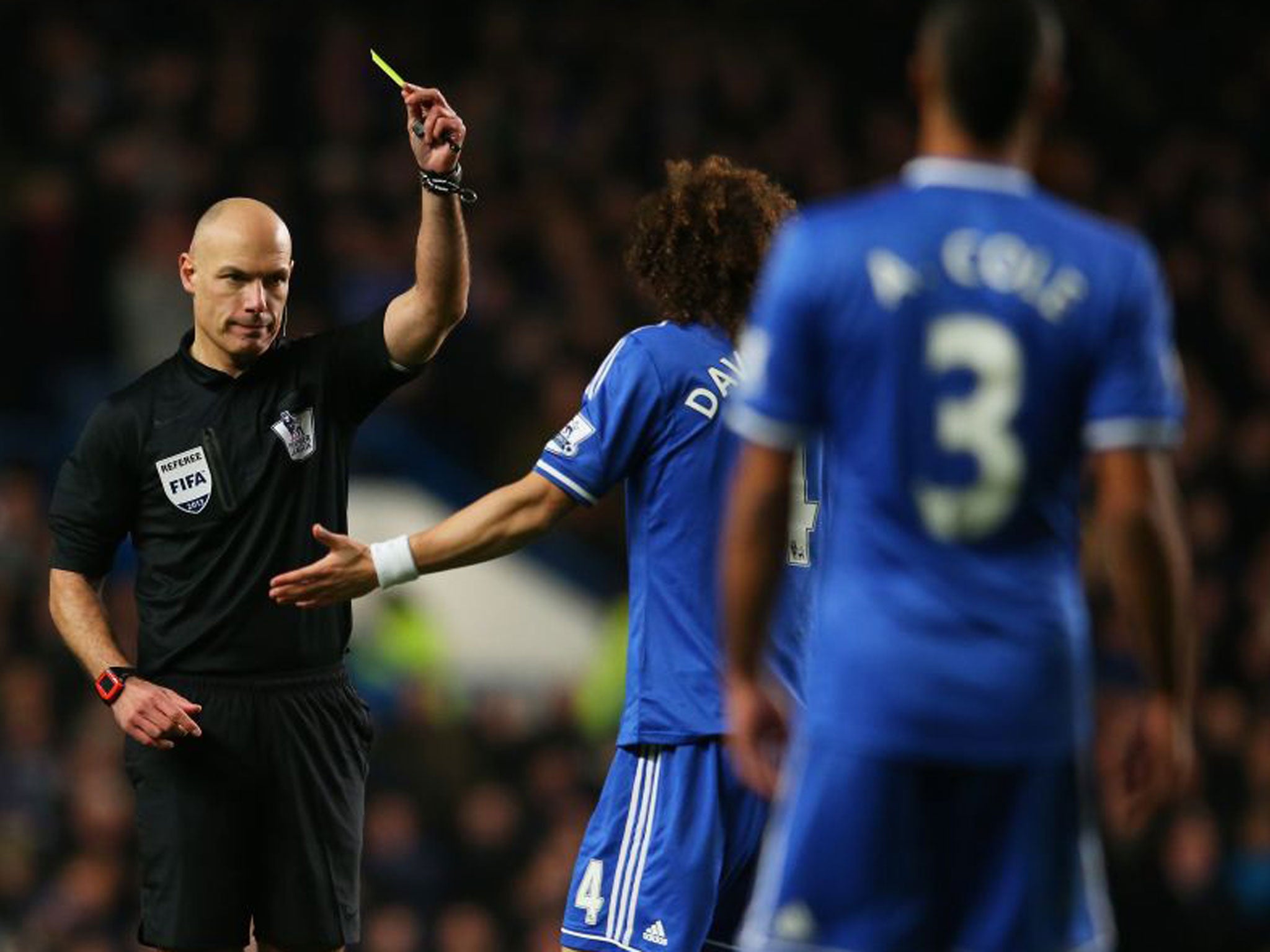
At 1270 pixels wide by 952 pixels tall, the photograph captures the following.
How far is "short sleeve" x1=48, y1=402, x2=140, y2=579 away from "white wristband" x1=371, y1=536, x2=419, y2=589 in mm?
824

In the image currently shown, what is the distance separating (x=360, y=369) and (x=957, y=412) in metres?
2.18

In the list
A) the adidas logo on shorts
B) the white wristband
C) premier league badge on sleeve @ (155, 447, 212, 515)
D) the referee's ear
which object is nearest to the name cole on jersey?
the white wristband

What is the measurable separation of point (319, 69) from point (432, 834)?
180 inches

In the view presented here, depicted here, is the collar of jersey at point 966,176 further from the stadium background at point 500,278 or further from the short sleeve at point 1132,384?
the stadium background at point 500,278

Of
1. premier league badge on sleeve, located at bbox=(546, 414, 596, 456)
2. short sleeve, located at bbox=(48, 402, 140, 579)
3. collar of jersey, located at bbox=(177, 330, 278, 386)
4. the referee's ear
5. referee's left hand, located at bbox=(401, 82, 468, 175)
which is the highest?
referee's left hand, located at bbox=(401, 82, 468, 175)

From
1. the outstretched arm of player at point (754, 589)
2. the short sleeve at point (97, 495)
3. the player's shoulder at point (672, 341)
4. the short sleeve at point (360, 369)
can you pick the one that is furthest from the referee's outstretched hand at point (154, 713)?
the outstretched arm of player at point (754, 589)

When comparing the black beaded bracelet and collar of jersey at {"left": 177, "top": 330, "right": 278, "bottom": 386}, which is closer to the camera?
the black beaded bracelet

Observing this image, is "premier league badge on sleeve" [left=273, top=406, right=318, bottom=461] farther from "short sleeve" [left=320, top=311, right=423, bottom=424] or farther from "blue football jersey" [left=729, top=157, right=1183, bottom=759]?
"blue football jersey" [left=729, top=157, right=1183, bottom=759]

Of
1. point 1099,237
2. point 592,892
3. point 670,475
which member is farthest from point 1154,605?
point 592,892

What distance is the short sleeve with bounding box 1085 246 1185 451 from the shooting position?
10.4ft

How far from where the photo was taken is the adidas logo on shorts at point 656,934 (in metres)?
4.46

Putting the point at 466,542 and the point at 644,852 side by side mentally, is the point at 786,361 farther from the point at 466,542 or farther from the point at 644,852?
the point at 644,852

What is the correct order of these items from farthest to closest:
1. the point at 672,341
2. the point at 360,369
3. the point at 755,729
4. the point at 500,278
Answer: the point at 500,278
the point at 360,369
the point at 672,341
the point at 755,729

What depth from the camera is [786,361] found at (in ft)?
10.4
